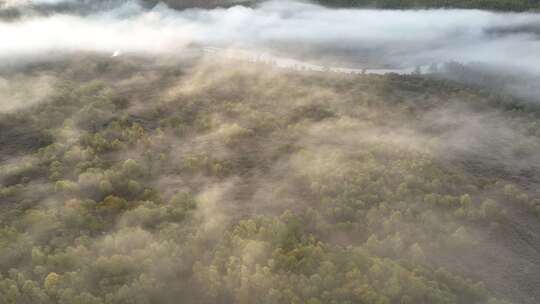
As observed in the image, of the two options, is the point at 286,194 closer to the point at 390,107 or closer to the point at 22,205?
the point at 22,205

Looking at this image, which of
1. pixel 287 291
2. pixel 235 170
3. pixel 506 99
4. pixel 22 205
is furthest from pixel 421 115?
pixel 22 205

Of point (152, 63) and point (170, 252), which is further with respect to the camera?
point (152, 63)

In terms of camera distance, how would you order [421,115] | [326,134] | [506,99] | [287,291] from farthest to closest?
[506,99], [421,115], [326,134], [287,291]

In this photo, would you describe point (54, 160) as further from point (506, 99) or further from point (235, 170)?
point (506, 99)

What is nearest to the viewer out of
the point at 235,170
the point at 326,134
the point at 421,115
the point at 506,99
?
the point at 235,170

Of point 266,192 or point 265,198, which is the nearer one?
point 265,198

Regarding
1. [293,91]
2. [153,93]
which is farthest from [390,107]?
[153,93]
